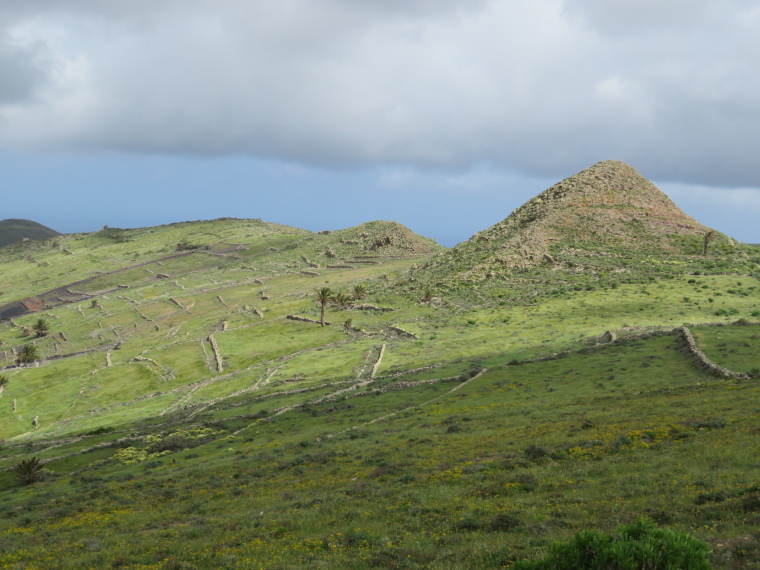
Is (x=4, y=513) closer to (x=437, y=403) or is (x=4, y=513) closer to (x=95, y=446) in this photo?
(x=95, y=446)

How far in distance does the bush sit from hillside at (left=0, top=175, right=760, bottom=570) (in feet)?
9.43

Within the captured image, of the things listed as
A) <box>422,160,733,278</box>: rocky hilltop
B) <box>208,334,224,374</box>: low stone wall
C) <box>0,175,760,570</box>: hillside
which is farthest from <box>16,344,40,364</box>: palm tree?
<box>422,160,733,278</box>: rocky hilltop

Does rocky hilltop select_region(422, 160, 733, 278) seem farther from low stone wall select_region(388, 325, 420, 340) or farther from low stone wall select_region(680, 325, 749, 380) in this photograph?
low stone wall select_region(680, 325, 749, 380)

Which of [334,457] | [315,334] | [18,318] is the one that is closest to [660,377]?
[334,457]

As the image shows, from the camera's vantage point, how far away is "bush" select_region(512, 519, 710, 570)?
11.6m

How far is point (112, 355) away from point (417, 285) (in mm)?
64270

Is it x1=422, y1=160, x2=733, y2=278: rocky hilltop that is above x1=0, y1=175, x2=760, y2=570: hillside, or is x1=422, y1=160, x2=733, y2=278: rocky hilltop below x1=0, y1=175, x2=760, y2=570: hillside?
above

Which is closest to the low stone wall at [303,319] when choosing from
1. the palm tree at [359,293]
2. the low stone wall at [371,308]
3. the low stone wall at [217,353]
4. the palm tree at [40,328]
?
the low stone wall at [371,308]

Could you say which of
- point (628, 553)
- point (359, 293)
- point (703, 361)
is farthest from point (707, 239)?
point (628, 553)

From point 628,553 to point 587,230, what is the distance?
12390 cm

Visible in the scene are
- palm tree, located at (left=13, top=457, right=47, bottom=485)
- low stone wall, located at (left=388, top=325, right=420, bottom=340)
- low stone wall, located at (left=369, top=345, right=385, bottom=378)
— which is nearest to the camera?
palm tree, located at (left=13, top=457, right=47, bottom=485)

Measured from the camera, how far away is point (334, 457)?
38.3 m

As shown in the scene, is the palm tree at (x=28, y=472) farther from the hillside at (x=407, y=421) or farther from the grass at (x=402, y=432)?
the grass at (x=402, y=432)

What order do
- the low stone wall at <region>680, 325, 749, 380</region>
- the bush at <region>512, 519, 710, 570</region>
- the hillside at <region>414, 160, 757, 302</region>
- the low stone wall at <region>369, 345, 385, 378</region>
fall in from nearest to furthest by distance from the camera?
the bush at <region>512, 519, 710, 570</region> → the low stone wall at <region>680, 325, 749, 380</region> → the low stone wall at <region>369, 345, 385, 378</region> → the hillside at <region>414, 160, 757, 302</region>
